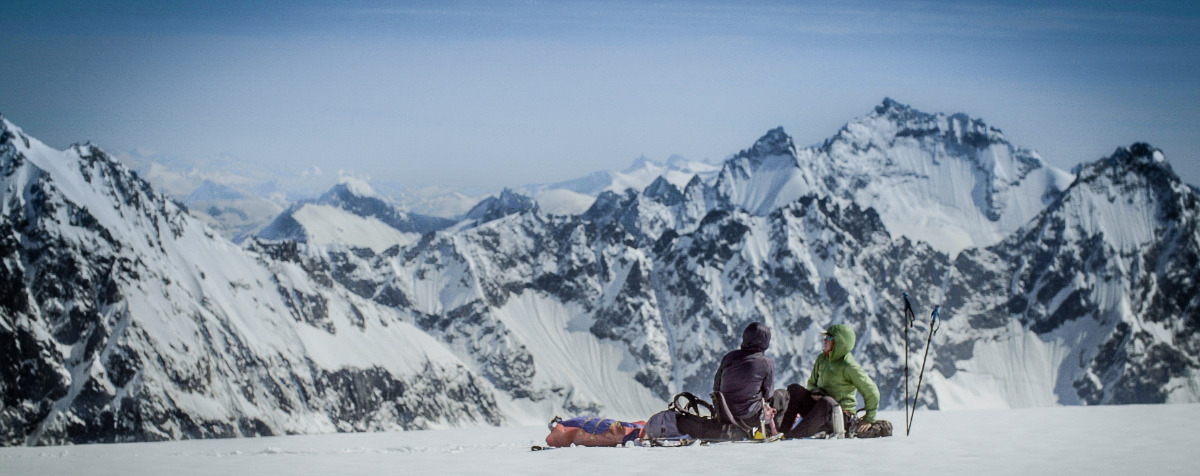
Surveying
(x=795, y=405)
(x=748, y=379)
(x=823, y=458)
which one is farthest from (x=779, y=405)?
(x=823, y=458)

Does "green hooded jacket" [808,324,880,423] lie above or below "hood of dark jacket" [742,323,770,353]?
below

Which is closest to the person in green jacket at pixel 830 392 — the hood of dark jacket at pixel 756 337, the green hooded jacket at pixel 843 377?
the green hooded jacket at pixel 843 377

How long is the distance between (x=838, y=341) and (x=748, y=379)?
267 cm

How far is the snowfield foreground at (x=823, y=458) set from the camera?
24.7 meters

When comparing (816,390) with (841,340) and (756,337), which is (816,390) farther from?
(756,337)

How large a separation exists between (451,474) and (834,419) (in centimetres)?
1140

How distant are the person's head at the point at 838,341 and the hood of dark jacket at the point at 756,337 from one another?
5.28 ft

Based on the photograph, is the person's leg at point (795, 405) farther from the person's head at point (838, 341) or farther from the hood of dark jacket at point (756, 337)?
the hood of dark jacket at point (756, 337)

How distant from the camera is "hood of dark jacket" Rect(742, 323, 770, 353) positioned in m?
31.3

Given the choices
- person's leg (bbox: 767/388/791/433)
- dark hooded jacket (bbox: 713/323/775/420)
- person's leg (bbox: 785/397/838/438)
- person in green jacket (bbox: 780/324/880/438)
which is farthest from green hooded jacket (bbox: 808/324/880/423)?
dark hooded jacket (bbox: 713/323/775/420)

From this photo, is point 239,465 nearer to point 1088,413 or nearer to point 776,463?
point 776,463

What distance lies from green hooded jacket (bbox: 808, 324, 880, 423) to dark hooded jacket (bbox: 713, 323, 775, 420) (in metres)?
1.43

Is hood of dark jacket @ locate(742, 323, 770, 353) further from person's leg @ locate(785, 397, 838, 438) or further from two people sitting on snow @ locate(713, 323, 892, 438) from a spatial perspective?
person's leg @ locate(785, 397, 838, 438)

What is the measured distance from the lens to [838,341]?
104ft
